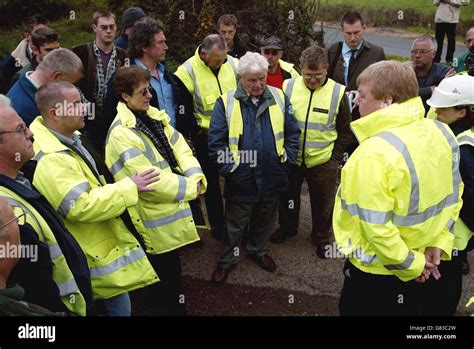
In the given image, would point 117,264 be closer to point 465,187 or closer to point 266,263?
point 266,263

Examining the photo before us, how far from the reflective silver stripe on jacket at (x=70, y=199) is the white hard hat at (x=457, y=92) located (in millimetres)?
2452

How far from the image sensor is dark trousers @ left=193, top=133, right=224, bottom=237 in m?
5.81

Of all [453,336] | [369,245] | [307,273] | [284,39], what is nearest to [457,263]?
[369,245]

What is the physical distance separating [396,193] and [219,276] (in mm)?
2593

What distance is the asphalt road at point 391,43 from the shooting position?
43.8ft

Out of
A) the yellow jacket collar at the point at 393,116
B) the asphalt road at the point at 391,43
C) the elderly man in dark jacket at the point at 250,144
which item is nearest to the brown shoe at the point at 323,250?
the elderly man in dark jacket at the point at 250,144

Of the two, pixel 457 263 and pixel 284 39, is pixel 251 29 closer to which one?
pixel 284 39

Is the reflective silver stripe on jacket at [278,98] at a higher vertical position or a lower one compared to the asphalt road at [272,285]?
higher

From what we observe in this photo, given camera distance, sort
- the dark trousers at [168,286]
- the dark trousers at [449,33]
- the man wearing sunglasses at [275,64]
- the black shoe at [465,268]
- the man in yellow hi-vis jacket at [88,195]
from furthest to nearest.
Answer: the dark trousers at [449,33], the man wearing sunglasses at [275,64], the black shoe at [465,268], the dark trousers at [168,286], the man in yellow hi-vis jacket at [88,195]

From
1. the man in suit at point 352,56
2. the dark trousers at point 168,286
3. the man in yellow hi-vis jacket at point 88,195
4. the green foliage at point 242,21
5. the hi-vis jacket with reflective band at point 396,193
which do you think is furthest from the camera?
the green foliage at point 242,21

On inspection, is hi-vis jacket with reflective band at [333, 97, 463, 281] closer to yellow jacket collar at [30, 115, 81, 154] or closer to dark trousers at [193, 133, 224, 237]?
yellow jacket collar at [30, 115, 81, 154]

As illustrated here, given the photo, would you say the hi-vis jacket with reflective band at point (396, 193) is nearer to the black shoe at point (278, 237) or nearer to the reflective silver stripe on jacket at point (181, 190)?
the reflective silver stripe on jacket at point (181, 190)

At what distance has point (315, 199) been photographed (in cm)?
569

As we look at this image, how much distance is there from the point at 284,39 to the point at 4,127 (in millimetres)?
7254
